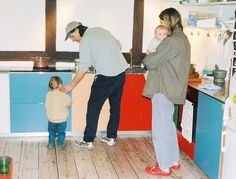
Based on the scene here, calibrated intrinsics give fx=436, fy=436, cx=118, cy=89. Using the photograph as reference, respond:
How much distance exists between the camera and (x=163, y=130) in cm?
365

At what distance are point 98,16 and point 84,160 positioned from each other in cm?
172

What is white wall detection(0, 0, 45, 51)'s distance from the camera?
4.73m

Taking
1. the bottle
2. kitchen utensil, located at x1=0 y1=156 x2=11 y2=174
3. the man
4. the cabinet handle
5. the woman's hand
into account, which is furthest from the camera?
the bottle

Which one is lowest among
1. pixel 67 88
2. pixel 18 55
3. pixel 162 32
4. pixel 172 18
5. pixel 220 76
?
pixel 67 88

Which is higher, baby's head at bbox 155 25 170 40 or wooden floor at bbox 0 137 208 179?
baby's head at bbox 155 25 170 40

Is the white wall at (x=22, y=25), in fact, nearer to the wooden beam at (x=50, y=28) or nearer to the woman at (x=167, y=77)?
the wooden beam at (x=50, y=28)

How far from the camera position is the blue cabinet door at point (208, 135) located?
3.42 meters

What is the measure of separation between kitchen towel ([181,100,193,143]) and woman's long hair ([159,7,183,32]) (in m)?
0.78

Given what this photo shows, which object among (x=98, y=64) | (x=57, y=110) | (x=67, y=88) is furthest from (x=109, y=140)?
(x=98, y=64)

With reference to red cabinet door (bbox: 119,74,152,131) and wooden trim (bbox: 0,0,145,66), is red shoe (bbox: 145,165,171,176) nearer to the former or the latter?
red cabinet door (bbox: 119,74,152,131)

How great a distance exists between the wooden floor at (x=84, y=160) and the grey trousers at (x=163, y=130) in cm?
18

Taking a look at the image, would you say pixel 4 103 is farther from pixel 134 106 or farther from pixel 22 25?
pixel 134 106

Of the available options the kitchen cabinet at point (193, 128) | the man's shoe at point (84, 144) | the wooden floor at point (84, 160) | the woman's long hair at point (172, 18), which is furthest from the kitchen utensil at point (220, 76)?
the man's shoe at point (84, 144)

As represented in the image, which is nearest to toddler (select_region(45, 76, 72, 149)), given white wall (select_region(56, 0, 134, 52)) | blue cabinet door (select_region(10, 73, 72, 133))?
blue cabinet door (select_region(10, 73, 72, 133))
